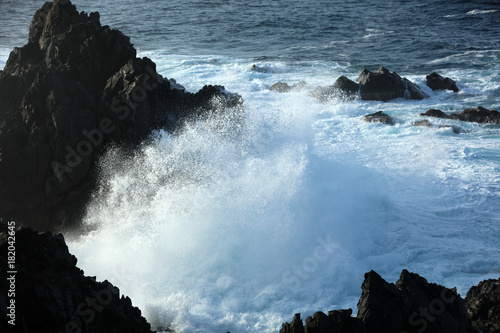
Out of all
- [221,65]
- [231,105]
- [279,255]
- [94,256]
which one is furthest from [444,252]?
[221,65]

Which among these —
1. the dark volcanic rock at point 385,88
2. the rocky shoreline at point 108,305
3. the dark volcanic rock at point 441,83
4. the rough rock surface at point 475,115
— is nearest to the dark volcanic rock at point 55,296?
the rocky shoreline at point 108,305

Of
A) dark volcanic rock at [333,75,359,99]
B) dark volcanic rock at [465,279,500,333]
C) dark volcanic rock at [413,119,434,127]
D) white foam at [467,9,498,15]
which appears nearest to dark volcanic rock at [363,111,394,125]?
dark volcanic rock at [413,119,434,127]

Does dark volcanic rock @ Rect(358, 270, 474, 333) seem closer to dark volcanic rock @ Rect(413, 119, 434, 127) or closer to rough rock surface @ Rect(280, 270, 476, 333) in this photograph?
rough rock surface @ Rect(280, 270, 476, 333)

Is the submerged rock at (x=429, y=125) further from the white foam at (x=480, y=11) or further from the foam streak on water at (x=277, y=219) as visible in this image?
the white foam at (x=480, y=11)

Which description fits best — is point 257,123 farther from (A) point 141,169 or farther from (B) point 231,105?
(A) point 141,169

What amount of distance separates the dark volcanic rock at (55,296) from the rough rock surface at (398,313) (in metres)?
3.41

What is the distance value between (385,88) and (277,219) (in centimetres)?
1409

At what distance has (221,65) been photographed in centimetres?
3409

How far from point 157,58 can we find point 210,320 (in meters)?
26.8

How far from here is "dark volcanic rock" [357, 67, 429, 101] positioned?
1074 inches

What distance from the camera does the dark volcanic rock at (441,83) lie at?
28400 millimetres

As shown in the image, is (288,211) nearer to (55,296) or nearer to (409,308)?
(409,308)

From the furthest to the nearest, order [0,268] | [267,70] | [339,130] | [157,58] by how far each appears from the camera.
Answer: [157,58] < [267,70] < [339,130] < [0,268]

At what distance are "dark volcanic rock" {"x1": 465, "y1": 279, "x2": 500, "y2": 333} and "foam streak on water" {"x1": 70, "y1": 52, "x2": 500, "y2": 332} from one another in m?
1.69
